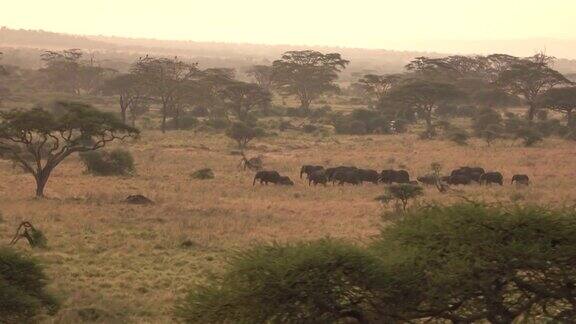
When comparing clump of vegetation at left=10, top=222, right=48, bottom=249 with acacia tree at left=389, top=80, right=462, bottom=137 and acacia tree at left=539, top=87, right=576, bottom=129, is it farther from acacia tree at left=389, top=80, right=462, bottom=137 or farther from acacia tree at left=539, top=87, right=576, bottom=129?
acacia tree at left=539, top=87, right=576, bottom=129

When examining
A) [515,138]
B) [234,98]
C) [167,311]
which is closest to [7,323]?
[167,311]

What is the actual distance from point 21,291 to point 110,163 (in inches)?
895

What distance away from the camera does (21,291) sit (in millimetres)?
10500

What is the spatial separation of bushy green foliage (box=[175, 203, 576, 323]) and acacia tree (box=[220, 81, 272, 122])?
152 feet

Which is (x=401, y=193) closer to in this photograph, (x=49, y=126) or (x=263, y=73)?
(x=49, y=126)

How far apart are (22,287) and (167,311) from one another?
2.84 m

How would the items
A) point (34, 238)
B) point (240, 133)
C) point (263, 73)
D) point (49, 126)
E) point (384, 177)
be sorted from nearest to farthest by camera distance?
point (34, 238), point (49, 126), point (384, 177), point (240, 133), point (263, 73)

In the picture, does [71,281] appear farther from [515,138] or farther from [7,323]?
[515,138]

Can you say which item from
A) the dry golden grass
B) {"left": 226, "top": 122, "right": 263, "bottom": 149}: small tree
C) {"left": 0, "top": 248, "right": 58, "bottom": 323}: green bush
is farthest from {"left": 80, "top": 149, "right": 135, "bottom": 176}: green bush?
{"left": 0, "top": 248, "right": 58, "bottom": 323}: green bush

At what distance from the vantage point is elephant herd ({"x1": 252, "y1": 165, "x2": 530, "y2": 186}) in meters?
29.7

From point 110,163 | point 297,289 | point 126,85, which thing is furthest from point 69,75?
point 297,289

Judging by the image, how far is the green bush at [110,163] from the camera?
3256 cm

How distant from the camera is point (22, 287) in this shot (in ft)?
35.6

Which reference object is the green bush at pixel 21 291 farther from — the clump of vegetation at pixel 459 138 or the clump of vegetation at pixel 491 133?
the clump of vegetation at pixel 491 133
